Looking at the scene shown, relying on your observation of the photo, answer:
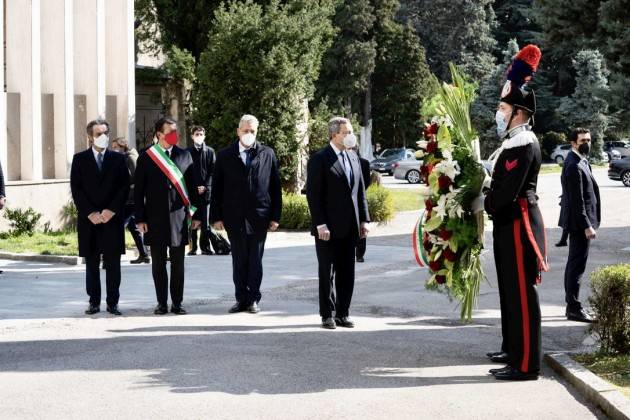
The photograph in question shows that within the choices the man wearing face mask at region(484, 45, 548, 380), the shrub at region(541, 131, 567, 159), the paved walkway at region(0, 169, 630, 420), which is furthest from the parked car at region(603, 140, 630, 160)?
the man wearing face mask at region(484, 45, 548, 380)

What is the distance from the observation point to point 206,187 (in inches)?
648

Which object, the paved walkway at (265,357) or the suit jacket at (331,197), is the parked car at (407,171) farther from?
the suit jacket at (331,197)

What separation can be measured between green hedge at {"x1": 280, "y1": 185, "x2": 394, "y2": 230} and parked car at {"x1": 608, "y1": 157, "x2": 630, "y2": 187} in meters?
20.0

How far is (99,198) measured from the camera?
11.0 m

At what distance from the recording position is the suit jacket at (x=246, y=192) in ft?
36.4

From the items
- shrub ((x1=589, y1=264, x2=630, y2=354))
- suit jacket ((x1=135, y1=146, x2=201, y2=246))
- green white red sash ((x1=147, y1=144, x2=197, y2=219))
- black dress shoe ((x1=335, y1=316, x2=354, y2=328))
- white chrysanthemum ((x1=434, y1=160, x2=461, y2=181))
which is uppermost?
white chrysanthemum ((x1=434, y1=160, x2=461, y2=181))

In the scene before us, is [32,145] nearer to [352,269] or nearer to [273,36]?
[273,36]

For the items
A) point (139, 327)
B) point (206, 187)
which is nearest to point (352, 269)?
point (139, 327)

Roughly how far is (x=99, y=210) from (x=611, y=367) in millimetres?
5546

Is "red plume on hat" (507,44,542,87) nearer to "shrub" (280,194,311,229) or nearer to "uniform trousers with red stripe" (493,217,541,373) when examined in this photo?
"uniform trousers with red stripe" (493,217,541,373)

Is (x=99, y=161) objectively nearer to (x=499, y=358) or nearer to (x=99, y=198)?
(x=99, y=198)

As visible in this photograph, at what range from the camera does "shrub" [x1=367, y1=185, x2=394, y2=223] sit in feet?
77.2

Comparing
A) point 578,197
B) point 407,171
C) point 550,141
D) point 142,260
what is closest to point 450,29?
point 550,141

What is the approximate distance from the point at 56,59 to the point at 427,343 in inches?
539
